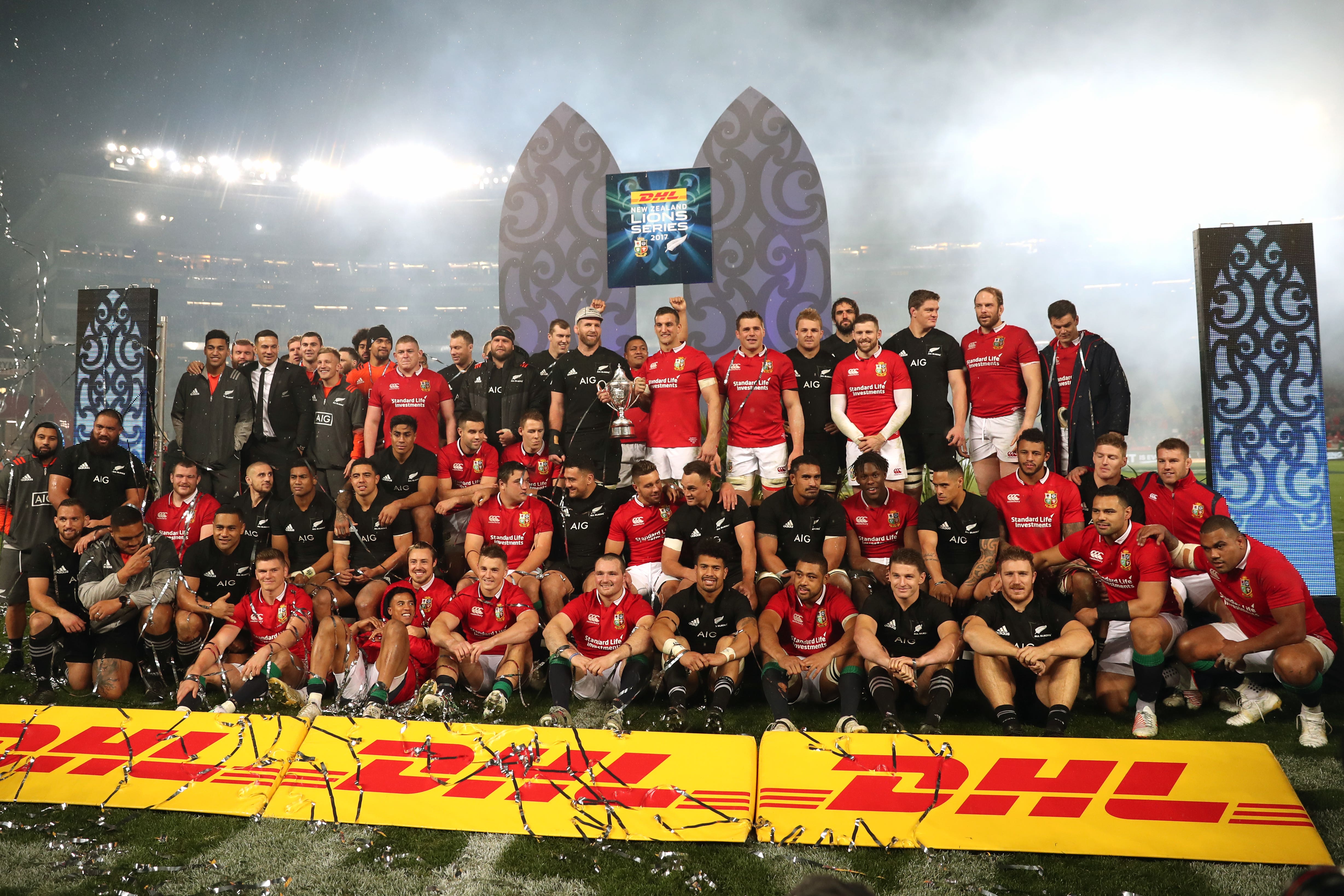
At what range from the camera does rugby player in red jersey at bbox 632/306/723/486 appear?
280 inches

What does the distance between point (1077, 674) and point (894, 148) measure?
39889 millimetres

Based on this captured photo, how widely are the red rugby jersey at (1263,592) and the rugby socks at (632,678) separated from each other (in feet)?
12.1

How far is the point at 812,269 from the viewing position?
9.95m

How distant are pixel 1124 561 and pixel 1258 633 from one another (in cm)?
84

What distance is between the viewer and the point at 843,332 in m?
7.48

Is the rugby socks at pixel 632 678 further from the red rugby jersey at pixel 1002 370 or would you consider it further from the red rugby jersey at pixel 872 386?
the red rugby jersey at pixel 1002 370

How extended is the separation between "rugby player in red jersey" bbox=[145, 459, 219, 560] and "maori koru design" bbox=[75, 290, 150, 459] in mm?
3296

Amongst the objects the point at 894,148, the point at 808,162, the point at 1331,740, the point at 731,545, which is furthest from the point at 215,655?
the point at 894,148

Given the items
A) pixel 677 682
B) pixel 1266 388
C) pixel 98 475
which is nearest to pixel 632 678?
pixel 677 682

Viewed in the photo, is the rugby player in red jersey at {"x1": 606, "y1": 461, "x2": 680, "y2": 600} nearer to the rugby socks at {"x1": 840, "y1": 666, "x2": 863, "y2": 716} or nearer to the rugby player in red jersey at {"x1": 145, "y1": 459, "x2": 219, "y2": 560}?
the rugby socks at {"x1": 840, "y1": 666, "x2": 863, "y2": 716}

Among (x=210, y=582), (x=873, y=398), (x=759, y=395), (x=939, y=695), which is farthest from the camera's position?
(x=759, y=395)

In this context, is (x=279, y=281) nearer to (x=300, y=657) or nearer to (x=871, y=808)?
(x=300, y=657)

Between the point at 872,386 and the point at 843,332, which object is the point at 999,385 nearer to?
the point at 872,386

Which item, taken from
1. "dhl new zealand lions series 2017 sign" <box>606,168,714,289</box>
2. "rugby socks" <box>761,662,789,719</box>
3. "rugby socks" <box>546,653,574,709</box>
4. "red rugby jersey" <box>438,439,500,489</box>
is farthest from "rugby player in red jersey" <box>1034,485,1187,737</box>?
"dhl new zealand lions series 2017 sign" <box>606,168,714,289</box>
